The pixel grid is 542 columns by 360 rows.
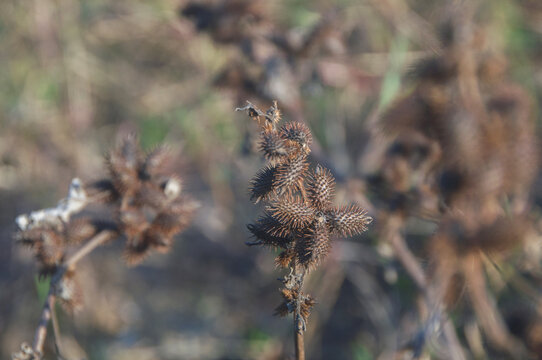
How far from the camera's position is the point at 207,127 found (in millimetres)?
4660

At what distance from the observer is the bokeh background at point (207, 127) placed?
10.7ft

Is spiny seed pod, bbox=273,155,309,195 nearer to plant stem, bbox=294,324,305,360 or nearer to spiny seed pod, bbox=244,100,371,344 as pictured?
spiny seed pod, bbox=244,100,371,344

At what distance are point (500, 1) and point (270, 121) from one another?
4.22 metres

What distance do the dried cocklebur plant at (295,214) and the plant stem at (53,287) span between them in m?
0.90

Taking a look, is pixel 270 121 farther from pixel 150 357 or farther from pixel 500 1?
pixel 500 1

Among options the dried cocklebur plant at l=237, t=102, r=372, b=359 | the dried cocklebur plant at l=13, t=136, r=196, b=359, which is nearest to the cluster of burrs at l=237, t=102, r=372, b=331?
the dried cocklebur plant at l=237, t=102, r=372, b=359

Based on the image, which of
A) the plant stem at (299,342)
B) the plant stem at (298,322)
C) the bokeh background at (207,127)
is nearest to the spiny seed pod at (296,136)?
the plant stem at (298,322)

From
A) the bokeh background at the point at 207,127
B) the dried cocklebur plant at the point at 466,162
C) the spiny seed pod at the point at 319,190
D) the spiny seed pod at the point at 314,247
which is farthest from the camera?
the bokeh background at the point at 207,127

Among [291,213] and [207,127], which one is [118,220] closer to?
[291,213]

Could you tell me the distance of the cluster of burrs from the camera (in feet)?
4.78

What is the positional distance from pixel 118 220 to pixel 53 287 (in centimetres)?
37

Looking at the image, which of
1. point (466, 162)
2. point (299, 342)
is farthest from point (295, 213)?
point (466, 162)

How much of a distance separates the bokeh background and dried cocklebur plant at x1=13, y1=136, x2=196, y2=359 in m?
0.80

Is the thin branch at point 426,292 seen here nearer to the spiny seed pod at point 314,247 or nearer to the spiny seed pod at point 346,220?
the spiny seed pod at point 346,220
